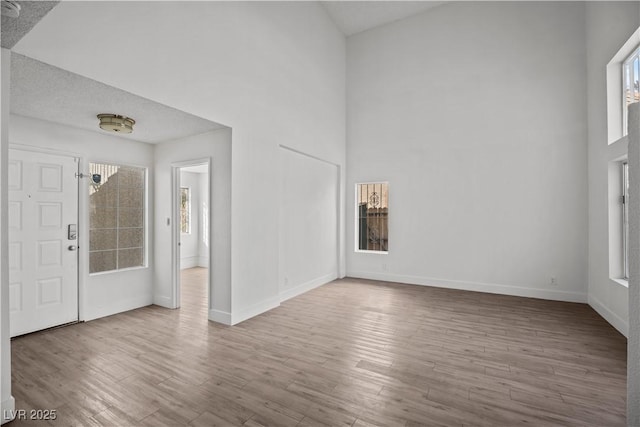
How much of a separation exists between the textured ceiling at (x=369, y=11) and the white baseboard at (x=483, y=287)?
522 centimetres

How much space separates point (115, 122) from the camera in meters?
3.49

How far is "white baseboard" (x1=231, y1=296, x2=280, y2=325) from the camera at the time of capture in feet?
13.1

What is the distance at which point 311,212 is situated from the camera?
5848mm

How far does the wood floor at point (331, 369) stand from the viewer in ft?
7.14

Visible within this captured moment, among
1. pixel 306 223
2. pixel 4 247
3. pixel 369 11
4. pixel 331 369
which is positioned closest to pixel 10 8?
pixel 4 247

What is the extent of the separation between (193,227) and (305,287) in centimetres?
436

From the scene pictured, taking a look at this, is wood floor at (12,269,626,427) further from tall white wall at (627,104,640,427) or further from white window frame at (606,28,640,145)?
white window frame at (606,28,640,145)

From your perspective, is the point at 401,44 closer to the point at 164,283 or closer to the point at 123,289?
the point at 164,283

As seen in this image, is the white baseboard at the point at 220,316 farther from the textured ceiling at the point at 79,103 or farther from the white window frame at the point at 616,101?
the white window frame at the point at 616,101

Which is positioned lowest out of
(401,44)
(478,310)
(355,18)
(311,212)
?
(478,310)

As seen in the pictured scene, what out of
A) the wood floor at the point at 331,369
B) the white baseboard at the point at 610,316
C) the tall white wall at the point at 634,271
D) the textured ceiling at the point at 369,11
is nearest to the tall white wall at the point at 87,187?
the wood floor at the point at 331,369

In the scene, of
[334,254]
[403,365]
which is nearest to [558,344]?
[403,365]

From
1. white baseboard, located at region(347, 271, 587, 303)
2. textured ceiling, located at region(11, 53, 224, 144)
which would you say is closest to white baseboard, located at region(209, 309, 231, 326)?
textured ceiling, located at region(11, 53, 224, 144)

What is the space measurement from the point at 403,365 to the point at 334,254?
3885 mm
